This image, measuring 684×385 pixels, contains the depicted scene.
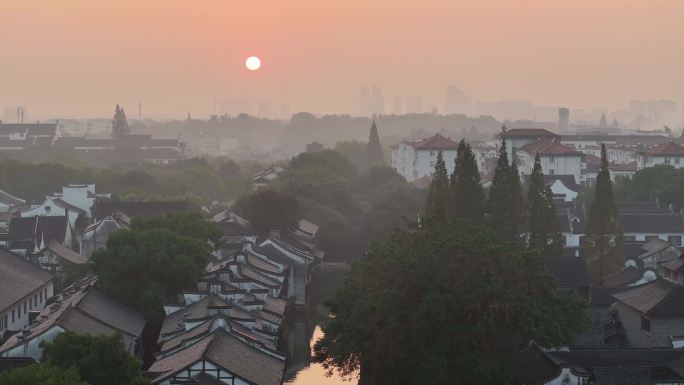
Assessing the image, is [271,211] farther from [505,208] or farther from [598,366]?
[598,366]

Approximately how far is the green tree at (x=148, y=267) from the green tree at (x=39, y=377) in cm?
1082

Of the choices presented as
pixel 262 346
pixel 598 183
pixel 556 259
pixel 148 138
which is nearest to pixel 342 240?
pixel 598 183

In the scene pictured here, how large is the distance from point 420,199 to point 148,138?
163 feet

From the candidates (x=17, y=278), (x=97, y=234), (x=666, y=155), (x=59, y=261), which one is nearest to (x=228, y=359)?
(x=17, y=278)

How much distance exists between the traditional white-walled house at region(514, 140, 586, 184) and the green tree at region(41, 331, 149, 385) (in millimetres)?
40601

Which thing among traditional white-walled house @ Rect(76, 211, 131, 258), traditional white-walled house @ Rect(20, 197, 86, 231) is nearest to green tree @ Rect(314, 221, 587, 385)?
traditional white-walled house @ Rect(76, 211, 131, 258)

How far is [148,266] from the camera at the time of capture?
26766mm

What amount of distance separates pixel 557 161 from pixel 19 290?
35992mm

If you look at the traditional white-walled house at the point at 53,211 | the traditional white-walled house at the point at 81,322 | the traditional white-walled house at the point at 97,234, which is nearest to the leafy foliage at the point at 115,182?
the traditional white-walled house at the point at 53,211

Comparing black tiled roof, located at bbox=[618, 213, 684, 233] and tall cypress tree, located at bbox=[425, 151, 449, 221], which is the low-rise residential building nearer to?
tall cypress tree, located at bbox=[425, 151, 449, 221]

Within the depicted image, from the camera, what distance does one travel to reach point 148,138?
93.0m

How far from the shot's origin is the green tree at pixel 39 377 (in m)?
14.5

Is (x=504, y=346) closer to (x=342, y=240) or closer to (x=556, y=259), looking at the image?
(x=556, y=259)

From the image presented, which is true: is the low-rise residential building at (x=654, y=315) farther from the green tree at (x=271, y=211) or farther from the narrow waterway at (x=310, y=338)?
the green tree at (x=271, y=211)
